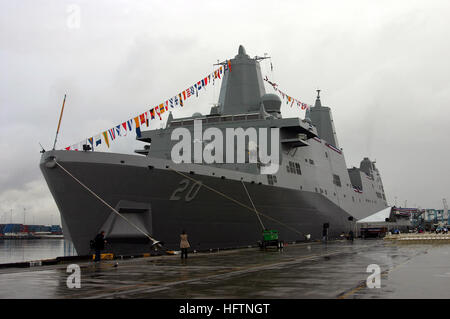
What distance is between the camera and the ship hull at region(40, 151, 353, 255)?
18.4 meters

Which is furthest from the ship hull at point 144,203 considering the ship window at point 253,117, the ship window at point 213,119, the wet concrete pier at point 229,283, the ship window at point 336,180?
the ship window at point 336,180

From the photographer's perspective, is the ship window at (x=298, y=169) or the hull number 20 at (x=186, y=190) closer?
the hull number 20 at (x=186, y=190)

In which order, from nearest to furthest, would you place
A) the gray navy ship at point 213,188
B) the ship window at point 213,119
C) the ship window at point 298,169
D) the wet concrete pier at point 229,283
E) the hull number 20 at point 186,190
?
the wet concrete pier at point 229,283, the gray navy ship at point 213,188, the hull number 20 at point 186,190, the ship window at point 213,119, the ship window at point 298,169

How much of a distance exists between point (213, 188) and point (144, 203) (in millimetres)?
3807

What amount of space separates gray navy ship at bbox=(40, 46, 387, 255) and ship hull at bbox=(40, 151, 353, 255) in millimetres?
41

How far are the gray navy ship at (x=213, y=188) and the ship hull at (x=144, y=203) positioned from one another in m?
0.04

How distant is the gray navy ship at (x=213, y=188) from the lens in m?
18.6

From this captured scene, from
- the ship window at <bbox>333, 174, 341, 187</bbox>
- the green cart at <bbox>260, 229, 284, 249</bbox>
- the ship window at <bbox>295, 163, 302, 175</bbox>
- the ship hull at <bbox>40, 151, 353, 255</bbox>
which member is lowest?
the green cart at <bbox>260, 229, 284, 249</bbox>

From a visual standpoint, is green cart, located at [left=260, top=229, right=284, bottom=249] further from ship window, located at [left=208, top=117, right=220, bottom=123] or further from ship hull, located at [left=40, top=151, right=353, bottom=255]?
ship window, located at [left=208, top=117, right=220, bottom=123]

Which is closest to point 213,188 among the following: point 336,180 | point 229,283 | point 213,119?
point 213,119

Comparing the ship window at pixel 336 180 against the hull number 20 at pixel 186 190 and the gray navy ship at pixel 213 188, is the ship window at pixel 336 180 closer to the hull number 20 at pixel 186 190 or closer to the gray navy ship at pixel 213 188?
the gray navy ship at pixel 213 188

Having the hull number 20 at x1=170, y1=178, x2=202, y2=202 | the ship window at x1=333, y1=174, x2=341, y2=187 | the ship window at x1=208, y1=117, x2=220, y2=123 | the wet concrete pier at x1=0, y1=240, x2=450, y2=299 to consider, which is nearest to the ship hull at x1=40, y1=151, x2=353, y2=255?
the hull number 20 at x1=170, y1=178, x2=202, y2=202

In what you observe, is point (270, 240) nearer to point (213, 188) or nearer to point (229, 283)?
point (213, 188)

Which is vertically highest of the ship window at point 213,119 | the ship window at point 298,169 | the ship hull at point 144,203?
the ship window at point 213,119
